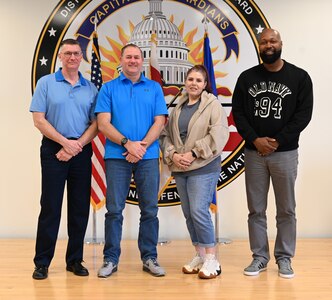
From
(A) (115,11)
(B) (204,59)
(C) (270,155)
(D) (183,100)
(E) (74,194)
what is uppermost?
(A) (115,11)

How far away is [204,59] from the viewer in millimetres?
4070

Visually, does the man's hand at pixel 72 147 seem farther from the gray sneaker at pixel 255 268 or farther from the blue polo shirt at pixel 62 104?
the gray sneaker at pixel 255 268

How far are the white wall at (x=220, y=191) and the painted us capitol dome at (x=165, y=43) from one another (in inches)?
32.0

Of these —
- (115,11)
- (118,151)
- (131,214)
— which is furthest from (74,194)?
(115,11)

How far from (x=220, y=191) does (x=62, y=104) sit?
1.88 m

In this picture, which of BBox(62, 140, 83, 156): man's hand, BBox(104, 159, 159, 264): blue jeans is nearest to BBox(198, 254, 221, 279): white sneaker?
BBox(104, 159, 159, 264): blue jeans

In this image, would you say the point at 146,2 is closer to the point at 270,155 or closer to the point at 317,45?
the point at 317,45

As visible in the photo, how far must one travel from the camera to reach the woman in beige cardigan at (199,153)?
10.0 ft

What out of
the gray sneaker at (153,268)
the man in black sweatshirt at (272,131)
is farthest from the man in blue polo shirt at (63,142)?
the man in black sweatshirt at (272,131)

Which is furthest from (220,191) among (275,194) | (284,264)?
(284,264)

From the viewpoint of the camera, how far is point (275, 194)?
3.21 metres

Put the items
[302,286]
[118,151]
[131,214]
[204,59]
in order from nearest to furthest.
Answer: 1. [302,286]
2. [118,151]
3. [204,59]
4. [131,214]

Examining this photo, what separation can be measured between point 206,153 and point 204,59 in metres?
1.33

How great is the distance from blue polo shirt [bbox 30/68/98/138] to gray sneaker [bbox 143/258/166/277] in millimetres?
982
